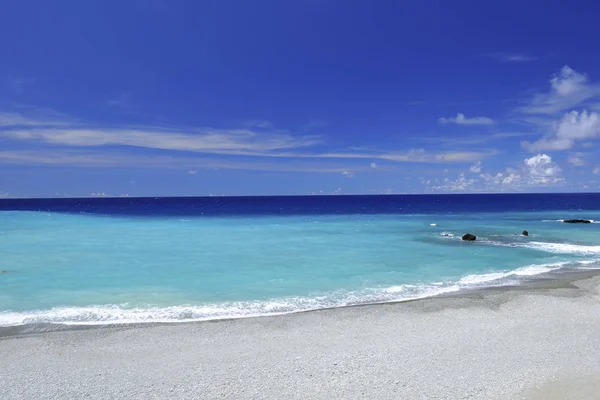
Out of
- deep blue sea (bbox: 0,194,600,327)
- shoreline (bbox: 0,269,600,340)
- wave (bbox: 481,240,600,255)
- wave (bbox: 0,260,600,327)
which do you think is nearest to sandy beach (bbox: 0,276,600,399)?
shoreline (bbox: 0,269,600,340)

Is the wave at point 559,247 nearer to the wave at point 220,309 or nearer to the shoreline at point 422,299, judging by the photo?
the shoreline at point 422,299

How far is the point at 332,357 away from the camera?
874 centimetres

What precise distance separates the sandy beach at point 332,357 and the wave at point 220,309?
125 cm

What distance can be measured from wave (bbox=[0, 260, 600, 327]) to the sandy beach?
1.25 m

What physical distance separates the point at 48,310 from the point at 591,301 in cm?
1814

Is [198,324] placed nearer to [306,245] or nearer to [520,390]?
[520,390]

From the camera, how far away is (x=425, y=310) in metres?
12.4

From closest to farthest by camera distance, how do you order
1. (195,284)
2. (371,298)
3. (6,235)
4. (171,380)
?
(171,380) → (371,298) → (195,284) → (6,235)

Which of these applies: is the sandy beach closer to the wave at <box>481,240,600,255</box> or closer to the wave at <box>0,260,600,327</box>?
the wave at <box>0,260,600,327</box>

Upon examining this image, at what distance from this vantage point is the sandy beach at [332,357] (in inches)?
287

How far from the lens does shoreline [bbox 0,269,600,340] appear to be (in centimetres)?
1133

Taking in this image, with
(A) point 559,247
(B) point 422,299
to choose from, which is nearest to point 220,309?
(B) point 422,299

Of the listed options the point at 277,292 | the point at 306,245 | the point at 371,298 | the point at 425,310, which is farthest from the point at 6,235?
the point at 425,310

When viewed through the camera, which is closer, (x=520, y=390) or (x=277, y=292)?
(x=520, y=390)
